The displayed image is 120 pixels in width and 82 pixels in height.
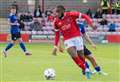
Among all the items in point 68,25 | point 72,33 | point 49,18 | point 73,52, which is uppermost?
point 68,25

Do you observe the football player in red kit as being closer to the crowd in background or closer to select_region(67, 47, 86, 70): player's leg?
select_region(67, 47, 86, 70): player's leg

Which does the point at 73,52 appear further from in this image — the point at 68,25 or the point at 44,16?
the point at 44,16

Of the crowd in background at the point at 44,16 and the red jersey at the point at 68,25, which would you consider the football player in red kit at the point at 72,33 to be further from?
the crowd in background at the point at 44,16

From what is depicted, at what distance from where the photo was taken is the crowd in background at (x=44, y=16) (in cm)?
3638

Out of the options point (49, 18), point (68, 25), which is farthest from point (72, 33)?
point (49, 18)

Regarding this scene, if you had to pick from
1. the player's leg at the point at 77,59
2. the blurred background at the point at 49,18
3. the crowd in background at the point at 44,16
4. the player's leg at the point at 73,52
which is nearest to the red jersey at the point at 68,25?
the player's leg at the point at 73,52

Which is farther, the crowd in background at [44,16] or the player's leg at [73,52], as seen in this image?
the crowd in background at [44,16]

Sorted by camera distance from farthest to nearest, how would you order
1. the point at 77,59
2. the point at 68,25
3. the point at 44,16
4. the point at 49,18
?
1. the point at 44,16
2. the point at 49,18
3. the point at 68,25
4. the point at 77,59

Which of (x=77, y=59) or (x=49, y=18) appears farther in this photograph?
(x=49, y=18)

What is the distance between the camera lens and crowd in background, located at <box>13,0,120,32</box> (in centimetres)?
3638

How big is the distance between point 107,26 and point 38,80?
80.4ft

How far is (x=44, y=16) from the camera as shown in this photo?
125 ft

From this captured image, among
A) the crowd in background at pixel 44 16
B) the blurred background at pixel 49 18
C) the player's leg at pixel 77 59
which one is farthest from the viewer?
the crowd in background at pixel 44 16

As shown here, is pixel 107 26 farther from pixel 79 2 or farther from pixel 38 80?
pixel 38 80
